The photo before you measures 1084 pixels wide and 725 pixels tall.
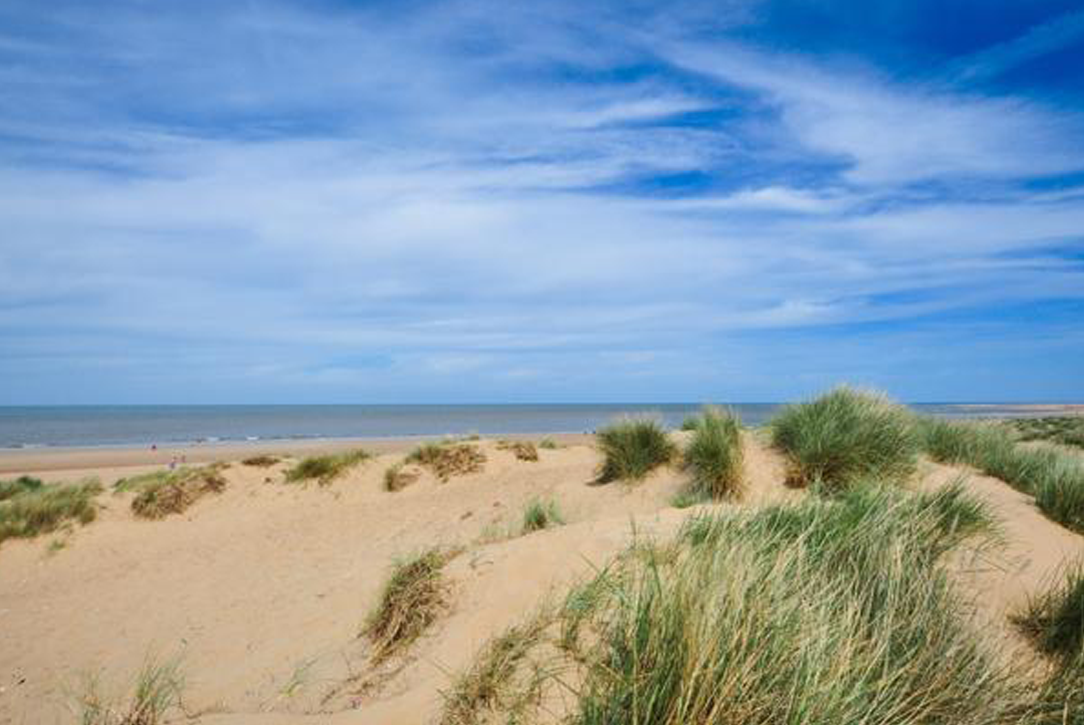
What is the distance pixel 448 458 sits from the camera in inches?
523

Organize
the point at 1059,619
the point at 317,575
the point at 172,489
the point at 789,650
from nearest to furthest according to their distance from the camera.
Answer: the point at 789,650, the point at 1059,619, the point at 317,575, the point at 172,489

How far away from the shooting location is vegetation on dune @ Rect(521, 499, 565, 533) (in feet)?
23.9

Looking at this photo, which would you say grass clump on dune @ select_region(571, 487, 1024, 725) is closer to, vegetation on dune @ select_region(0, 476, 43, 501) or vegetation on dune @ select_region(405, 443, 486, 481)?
vegetation on dune @ select_region(405, 443, 486, 481)

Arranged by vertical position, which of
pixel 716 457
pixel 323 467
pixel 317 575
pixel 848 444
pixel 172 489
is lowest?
pixel 317 575

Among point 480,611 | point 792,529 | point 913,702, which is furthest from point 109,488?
point 913,702

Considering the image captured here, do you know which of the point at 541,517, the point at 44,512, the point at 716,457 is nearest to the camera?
the point at 541,517

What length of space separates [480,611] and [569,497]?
5119 millimetres

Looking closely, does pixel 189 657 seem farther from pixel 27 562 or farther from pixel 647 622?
pixel 27 562

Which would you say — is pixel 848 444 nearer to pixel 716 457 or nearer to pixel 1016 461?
pixel 716 457

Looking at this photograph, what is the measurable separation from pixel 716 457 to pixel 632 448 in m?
1.38

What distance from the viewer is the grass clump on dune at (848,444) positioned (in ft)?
27.4

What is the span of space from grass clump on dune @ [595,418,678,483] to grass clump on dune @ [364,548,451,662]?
466cm

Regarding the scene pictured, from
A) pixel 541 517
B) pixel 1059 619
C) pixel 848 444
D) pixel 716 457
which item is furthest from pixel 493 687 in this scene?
pixel 848 444

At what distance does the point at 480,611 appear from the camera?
16.3ft
